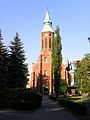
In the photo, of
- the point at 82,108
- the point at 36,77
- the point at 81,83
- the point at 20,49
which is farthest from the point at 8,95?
the point at 36,77

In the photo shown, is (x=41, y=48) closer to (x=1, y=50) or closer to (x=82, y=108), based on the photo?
(x=1, y=50)

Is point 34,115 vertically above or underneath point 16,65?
underneath

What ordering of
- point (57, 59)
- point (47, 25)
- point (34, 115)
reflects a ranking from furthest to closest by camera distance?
point (47, 25) < point (57, 59) < point (34, 115)

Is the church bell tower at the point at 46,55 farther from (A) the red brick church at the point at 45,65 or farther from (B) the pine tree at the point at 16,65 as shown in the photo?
(B) the pine tree at the point at 16,65

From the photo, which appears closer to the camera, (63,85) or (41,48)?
(63,85)

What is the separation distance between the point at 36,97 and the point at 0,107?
→ 4.74 metres

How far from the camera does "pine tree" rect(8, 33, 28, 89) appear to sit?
51000mm

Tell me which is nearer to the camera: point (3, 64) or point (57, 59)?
point (3, 64)

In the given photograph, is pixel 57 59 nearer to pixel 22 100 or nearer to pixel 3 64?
pixel 3 64

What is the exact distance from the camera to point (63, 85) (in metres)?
92.2

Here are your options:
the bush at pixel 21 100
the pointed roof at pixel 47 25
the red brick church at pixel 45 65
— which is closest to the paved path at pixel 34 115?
the bush at pixel 21 100

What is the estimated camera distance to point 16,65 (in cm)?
5219

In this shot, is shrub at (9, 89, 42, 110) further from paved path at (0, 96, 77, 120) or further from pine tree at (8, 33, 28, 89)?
pine tree at (8, 33, 28, 89)

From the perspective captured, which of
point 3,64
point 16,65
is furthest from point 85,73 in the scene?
point 3,64
